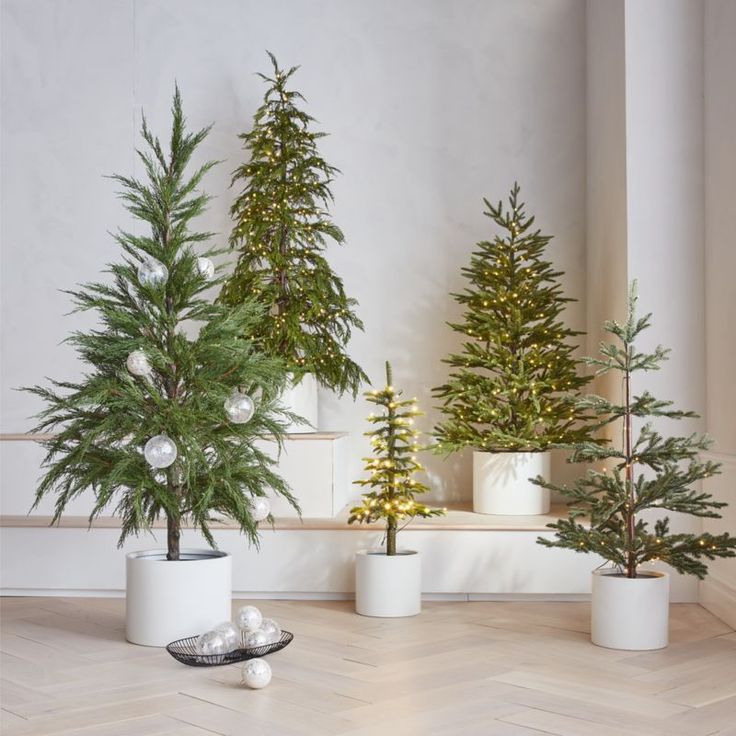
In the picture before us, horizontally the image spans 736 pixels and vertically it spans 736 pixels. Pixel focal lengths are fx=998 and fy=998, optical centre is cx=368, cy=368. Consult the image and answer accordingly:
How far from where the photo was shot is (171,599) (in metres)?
3.16

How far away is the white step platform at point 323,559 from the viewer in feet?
12.6

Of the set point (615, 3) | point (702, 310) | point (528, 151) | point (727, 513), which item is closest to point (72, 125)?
point (528, 151)

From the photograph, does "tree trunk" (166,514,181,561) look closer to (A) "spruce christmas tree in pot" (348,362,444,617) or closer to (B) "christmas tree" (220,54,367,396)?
(A) "spruce christmas tree in pot" (348,362,444,617)

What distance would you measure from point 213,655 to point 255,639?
15 centimetres

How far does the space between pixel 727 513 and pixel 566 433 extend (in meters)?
0.76

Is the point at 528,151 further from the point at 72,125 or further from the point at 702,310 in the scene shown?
the point at 72,125

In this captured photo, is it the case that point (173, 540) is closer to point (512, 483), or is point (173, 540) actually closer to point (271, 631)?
point (271, 631)

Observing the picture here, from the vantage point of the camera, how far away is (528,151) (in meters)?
4.75

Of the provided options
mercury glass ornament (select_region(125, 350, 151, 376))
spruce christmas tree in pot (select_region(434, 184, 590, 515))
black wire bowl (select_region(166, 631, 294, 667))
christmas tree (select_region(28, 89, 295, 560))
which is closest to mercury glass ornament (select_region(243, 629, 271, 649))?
black wire bowl (select_region(166, 631, 294, 667))

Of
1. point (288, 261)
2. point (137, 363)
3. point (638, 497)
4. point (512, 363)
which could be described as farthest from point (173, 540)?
point (512, 363)

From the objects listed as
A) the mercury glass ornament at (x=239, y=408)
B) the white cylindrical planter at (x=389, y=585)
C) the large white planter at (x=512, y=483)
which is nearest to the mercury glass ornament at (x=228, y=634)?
the mercury glass ornament at (x=239, y=408)

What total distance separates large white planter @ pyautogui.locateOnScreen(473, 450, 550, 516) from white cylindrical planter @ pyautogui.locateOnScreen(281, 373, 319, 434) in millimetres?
764

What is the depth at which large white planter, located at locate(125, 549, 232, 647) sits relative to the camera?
316 cm

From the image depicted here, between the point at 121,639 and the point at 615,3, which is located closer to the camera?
Result: the point at 121,639
